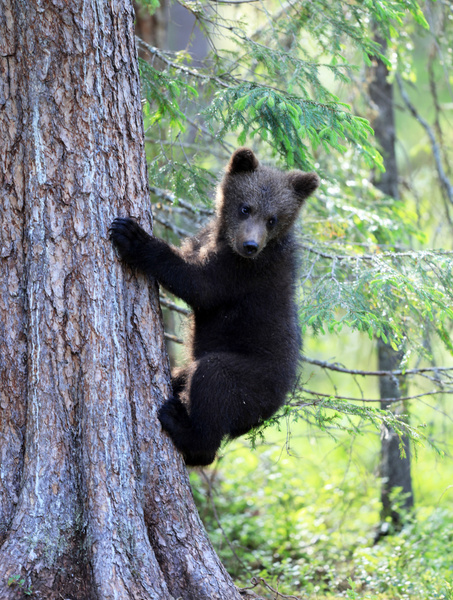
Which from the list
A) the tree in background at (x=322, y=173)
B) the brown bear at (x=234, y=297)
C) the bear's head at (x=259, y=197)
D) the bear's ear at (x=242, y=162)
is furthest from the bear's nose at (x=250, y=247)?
the bear's ear at (x=242, y=162)

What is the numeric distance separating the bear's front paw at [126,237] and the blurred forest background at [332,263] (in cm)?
118

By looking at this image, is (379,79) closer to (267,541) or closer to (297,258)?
(297,258)

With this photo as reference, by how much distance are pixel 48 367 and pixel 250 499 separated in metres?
5.01

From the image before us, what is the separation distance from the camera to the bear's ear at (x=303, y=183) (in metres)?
4.80

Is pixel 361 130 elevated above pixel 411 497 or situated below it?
above

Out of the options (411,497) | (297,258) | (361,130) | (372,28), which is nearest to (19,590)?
(297,258)

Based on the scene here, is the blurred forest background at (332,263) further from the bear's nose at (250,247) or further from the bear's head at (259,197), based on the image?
the bear's nose at (250,247)

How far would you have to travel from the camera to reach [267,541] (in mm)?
6504

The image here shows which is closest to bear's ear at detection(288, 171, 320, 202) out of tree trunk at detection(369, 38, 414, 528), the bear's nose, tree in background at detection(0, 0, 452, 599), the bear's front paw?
the bear's nose

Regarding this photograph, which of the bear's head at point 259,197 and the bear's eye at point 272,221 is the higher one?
the bear's head at point 259,197

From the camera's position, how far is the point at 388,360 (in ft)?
24.5

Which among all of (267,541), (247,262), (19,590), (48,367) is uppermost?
(247,262)

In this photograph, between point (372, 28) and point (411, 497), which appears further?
point (411, 497)

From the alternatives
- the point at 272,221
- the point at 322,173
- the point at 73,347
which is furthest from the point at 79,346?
the point at 322,173
